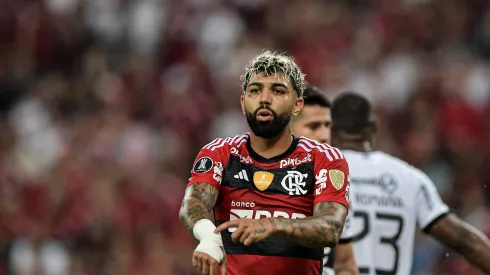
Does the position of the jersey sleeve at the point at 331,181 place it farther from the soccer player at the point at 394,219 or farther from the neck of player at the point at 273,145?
the soccer player at the point at 394,219

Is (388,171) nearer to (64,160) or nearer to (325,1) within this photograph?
(64,160)

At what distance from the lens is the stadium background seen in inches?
519

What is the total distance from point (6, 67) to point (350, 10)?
4.94 m

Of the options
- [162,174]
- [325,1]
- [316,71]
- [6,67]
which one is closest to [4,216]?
[162,174]

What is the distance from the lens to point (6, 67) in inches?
640

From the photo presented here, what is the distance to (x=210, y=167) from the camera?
5.81 meters

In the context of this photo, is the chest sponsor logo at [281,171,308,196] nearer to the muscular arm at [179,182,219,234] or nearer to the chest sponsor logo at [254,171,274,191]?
the chest sponsor logo at [254,171,274,191]

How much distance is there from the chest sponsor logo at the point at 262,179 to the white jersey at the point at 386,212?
1.93m

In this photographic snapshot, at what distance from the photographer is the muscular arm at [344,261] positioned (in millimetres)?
6797

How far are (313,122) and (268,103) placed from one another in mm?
1909

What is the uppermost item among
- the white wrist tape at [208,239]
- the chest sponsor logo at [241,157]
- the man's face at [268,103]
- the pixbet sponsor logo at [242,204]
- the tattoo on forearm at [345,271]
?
the man's face at [268,103]

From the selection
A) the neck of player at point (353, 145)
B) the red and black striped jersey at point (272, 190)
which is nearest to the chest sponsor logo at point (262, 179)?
the red and black striped jersey at point (272, 190)

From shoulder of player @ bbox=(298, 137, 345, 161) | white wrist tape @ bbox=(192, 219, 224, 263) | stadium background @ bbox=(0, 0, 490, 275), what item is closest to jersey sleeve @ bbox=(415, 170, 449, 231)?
shoulder of player @ bbox=(298, 137, 345, 161)

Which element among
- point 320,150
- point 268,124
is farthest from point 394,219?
point 268,124
